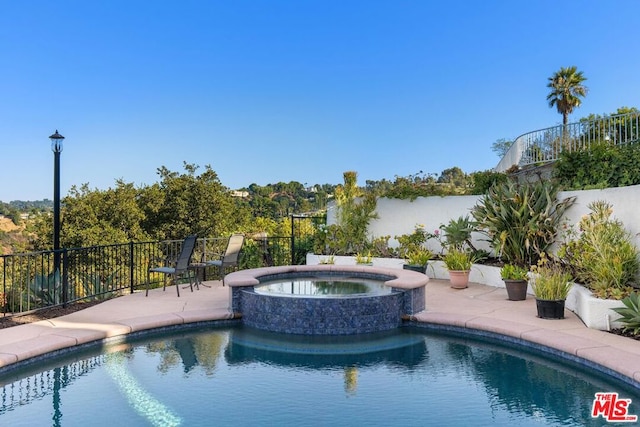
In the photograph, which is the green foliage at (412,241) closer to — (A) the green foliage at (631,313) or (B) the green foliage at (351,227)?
(B) the green foliage at (351,227)

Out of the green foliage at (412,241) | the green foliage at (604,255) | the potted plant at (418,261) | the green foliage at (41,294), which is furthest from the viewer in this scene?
the green foliage at (412,241)

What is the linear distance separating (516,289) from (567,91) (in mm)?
26511

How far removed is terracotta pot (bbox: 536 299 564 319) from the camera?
20.9ft

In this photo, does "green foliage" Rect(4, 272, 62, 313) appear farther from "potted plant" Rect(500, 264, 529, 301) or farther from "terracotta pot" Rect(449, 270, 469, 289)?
"potted plant" Rect(500, 264, 529, 301)

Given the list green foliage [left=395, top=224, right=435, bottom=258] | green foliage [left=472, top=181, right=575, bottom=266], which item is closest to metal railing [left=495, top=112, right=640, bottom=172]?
green foliage [left=472, top=181, right=575, bottom=266]

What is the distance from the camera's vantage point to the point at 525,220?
851cm

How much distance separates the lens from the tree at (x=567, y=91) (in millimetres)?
29625

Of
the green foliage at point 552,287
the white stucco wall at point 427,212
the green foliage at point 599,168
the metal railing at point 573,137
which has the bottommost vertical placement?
the green foliage at point 552,287

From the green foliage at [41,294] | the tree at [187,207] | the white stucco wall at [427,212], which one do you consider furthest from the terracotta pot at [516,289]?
the tree at [187,207]

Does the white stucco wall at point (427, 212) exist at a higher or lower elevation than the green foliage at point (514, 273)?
higher

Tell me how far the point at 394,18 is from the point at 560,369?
14.6 meters

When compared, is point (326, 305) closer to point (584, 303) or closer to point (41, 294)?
point (584, 303)

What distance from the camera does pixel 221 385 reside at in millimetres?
4488

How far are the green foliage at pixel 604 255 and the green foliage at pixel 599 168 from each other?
756mm
